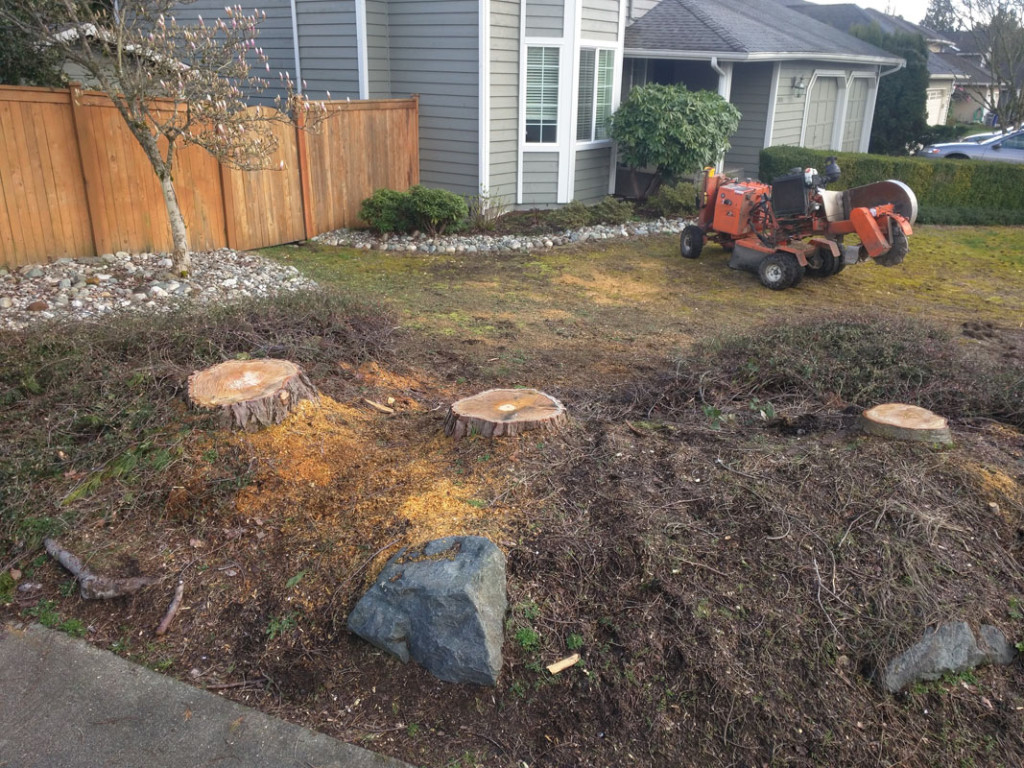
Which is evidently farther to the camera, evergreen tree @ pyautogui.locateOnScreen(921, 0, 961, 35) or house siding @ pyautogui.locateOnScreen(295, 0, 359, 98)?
evergreen tree @ pyautogui.locateOnScreen(921, 0, 961, 35)

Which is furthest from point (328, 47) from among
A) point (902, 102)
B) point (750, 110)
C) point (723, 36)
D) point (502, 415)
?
point (902, 102)

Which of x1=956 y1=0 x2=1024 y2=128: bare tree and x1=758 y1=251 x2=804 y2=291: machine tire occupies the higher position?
Answer: x1=956 y1=0 x2=1024 y2=128: bare tree

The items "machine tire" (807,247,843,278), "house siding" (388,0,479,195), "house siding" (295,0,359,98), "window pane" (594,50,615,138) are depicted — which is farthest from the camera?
"window pane" (594,50,615,138)

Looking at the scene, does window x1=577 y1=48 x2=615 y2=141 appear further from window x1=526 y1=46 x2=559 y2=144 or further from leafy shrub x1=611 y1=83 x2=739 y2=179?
window x1=526 y1=46 x2=559 y2=144

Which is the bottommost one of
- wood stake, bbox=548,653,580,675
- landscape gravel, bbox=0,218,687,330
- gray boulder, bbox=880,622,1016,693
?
wood stake, bbox=548,653,580,675

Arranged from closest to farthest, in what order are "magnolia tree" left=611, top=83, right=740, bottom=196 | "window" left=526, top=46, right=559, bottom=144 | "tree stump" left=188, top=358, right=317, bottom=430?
1. "tree stump" left=188, top=358, right=317, bottom=430
2. "window" left=526, top=46, right=559, bottom=144
3. "magnolia tree" left=611, top=83, right=740, bottom=196

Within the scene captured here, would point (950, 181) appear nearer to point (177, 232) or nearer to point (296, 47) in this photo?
point (296, 47)

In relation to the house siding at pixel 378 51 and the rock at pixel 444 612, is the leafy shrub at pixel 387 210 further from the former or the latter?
the rock at pixel 444 612

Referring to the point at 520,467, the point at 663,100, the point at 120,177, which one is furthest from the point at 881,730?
the point at 663,100

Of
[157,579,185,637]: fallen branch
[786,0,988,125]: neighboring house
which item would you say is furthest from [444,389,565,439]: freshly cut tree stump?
[786,0,988,125]: neighboring house

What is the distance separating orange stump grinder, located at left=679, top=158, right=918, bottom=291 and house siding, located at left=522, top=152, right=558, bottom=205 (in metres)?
3.19

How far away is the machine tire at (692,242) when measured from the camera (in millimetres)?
10992

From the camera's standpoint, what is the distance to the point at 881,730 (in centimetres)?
287

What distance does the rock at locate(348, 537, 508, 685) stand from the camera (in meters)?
3.06
